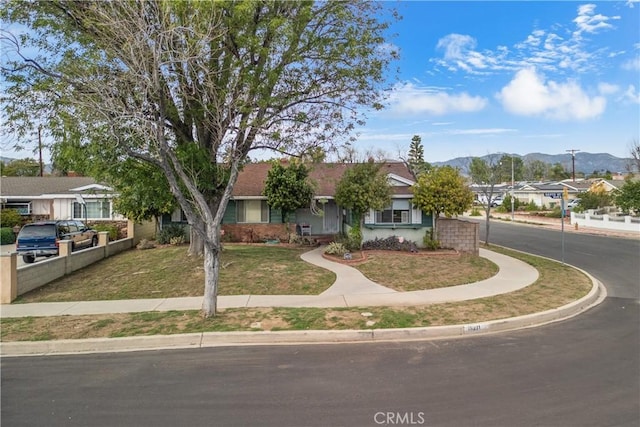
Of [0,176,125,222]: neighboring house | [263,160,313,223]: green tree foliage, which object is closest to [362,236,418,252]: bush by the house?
[263,160,313,223]: green tree foliage

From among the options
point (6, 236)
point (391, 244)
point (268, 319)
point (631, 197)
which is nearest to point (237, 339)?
point (268, 319)

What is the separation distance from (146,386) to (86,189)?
25.0 meters

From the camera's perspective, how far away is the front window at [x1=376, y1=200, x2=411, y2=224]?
18.0 meters

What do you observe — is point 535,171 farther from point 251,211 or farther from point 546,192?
point 251,211

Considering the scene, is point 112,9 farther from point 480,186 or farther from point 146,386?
point 480,186

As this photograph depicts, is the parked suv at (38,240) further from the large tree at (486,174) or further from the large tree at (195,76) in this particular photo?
the large tree at (486,174)

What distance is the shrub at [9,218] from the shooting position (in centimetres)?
2538

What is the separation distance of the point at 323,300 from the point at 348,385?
4586 millimetres

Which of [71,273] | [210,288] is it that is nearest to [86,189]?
[71,273]

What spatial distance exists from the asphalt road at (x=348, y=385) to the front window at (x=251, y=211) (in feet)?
51.4

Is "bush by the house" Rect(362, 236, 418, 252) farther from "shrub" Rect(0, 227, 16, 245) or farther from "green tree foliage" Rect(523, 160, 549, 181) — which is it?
"green tree foliage" Rect(523, 160, 549, 181)

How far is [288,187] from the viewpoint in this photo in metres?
20.3

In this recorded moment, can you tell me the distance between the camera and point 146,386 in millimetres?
5645

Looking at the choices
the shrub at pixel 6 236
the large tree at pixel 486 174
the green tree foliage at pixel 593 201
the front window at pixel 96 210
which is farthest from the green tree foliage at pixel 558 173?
the shrub at pixel 6 236
